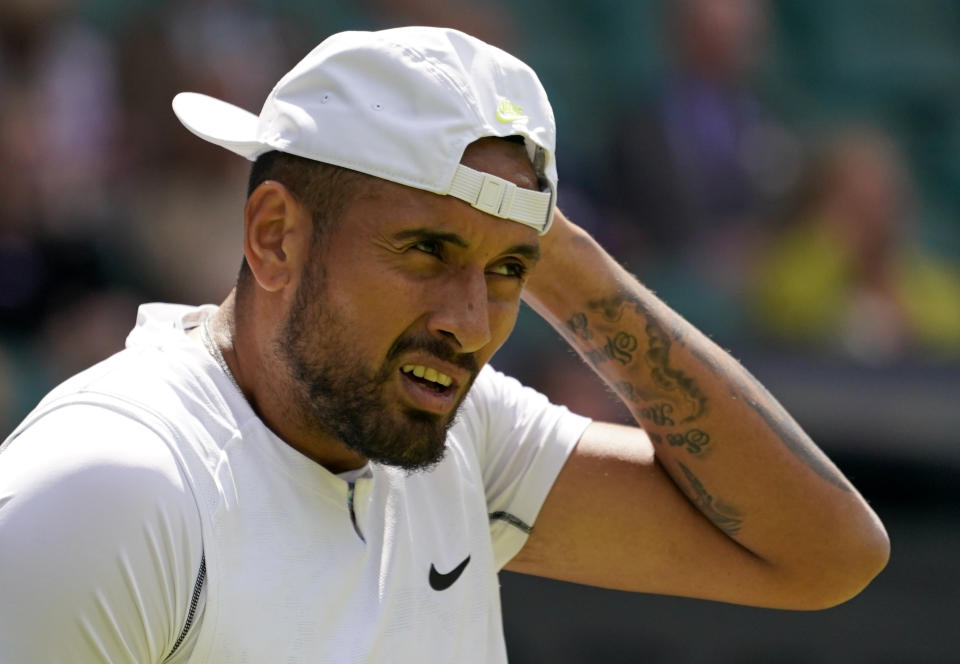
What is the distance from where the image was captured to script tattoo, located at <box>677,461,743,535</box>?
259 centimetres

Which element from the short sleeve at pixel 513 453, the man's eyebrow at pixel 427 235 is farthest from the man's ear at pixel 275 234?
the short sleeve at pixel 513 453

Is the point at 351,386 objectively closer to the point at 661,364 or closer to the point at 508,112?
the point at 508,112

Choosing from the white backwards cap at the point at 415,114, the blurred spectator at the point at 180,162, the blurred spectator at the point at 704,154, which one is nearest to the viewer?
the white backwards cap at the point at 415,114

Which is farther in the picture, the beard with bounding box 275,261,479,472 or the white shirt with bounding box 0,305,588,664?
the beard with bounding box 275,261,479,472

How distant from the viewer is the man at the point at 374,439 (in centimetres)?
184

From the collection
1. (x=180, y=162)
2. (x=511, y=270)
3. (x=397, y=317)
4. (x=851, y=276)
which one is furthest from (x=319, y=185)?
(x=851, y=276)

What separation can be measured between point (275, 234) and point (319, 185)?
0.12 meters

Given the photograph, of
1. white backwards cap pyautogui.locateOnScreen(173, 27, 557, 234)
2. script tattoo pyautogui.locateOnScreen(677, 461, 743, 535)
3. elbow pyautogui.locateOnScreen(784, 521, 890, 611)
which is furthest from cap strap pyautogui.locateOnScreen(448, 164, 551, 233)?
elbow pyautogui.locateOnScreen(784, 521, 890, 611)

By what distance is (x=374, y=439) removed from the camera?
2.12m

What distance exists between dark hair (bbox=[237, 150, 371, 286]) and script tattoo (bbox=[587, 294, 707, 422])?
0.68 meters

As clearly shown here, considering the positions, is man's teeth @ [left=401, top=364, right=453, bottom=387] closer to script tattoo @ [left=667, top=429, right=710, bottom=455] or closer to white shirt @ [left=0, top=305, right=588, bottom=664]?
white shirt @ [left=0, top=305, right=588, bottom=664]

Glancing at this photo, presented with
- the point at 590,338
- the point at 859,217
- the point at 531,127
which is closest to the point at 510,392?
the point at 590,338

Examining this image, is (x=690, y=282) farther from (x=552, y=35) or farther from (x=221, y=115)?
(x=221, y=115)

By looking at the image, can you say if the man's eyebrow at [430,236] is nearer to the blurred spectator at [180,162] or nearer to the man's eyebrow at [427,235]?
the man's eyebrow at [427,235]
